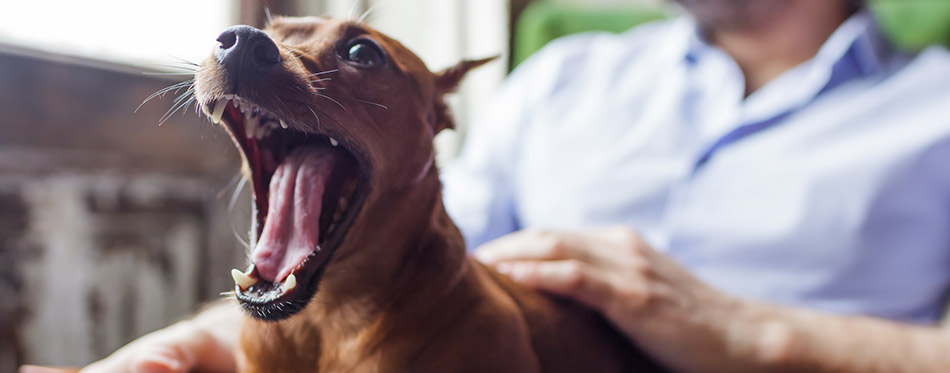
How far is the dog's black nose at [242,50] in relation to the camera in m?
0.27

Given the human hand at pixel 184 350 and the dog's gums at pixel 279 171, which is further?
the human hand at pixel 184 350

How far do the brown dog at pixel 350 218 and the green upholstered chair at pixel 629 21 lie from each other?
1.00 metres

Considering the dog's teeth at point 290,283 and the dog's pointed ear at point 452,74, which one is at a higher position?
the dog's pointed ear at point 452,74

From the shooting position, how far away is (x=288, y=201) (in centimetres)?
30

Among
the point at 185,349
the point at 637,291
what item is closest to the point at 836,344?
the point at 637,291

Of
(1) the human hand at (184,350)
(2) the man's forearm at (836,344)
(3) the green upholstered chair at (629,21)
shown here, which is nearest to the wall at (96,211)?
(1) the human hand at (184,350)

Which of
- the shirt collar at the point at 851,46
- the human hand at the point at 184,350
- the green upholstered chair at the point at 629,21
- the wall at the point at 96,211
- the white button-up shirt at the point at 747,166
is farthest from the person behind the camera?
the green upholstered chair at the point at 629,21

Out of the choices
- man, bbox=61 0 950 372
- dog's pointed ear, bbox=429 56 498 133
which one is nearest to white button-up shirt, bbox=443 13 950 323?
man, bbox=61 0 950 372

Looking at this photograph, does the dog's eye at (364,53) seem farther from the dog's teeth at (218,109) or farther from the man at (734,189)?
the man at (734,189)

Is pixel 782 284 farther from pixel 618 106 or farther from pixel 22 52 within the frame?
pixel 22 52

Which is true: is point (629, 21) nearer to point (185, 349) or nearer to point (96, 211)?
point (96, 211)

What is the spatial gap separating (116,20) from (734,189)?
761 millimetres

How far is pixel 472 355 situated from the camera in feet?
1.20

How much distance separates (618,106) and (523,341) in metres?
0.73
